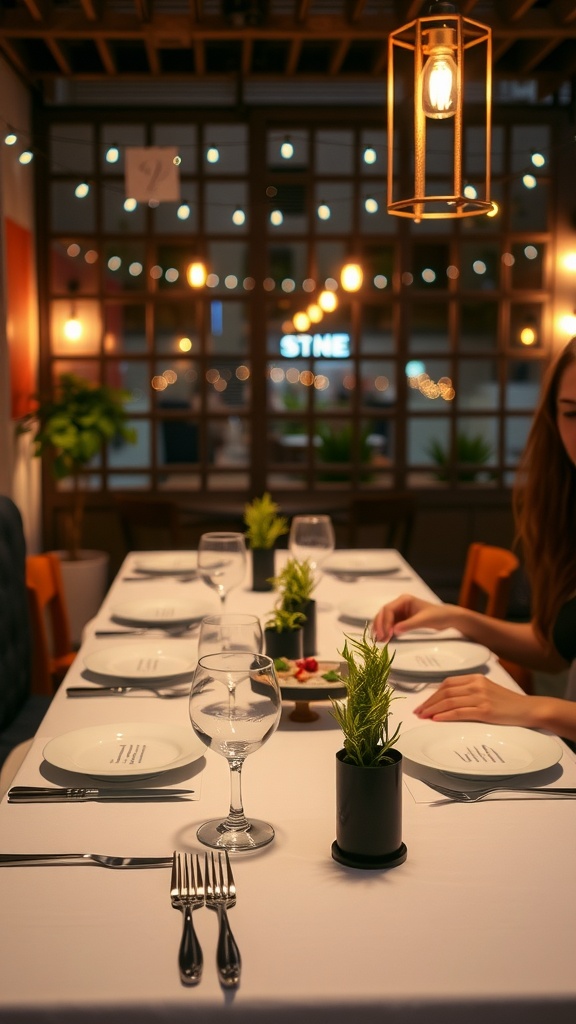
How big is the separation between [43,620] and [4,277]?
2667mm

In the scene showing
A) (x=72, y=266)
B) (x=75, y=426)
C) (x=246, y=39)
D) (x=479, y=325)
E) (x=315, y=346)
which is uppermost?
(x=246, y=39)

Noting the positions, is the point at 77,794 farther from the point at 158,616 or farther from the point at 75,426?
the point at 75,426

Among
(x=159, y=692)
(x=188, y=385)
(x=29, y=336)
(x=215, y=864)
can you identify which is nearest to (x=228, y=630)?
(x=215, y=864)

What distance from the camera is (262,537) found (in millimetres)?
2900

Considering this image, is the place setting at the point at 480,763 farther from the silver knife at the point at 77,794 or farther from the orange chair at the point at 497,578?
the orange chair at the point at 497,578

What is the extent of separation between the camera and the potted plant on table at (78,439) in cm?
530

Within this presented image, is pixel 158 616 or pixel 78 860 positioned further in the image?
pixel 158 616

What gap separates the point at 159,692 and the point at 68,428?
11.6ft

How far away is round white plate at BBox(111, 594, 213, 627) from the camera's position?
245 cm

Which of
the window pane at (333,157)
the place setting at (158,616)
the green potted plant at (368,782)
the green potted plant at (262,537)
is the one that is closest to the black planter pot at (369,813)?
the green potted plant at (368,782)

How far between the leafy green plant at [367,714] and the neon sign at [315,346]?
195 inches

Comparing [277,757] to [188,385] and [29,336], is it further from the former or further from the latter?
[188,385]

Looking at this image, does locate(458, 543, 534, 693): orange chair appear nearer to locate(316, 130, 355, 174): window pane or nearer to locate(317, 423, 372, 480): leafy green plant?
locate(317, 423, 372, 480): leafy green plant

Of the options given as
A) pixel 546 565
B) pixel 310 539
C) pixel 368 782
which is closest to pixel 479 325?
→ pixel 310 539
